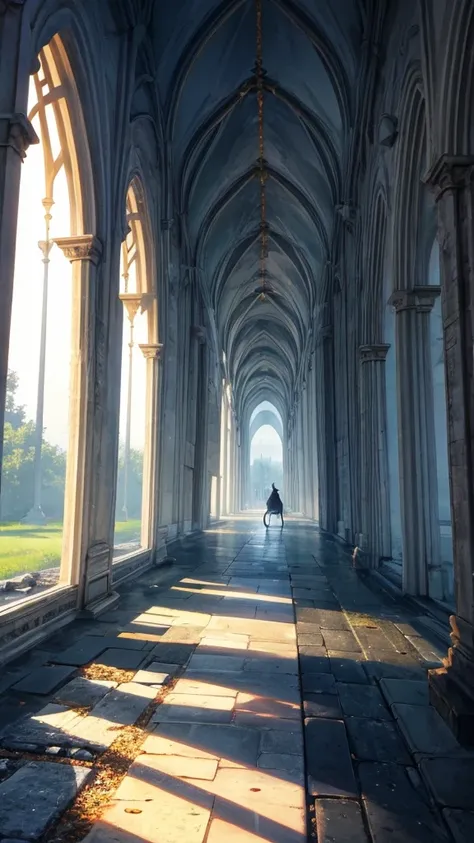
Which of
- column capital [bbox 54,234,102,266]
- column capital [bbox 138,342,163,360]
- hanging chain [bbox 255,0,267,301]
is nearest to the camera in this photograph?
column capital [bbox 54,234,102,266]

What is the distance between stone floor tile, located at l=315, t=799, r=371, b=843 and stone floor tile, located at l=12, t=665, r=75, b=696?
1760mm

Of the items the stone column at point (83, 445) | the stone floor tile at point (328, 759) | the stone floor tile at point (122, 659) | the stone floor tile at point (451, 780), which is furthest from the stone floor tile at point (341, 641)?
the stone column at point (83, 445)

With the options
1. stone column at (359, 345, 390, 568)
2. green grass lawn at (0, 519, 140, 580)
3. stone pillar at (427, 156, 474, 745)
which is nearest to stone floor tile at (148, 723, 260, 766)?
stone pillar at (427, 156, 474, 745)

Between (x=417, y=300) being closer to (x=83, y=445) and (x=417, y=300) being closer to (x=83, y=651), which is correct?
(x=83, y=445)

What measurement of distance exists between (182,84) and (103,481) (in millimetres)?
7628

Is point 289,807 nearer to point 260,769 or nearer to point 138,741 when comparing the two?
point 260,769

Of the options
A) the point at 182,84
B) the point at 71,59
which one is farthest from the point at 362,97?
the point at 71,59

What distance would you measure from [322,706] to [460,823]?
1.06m

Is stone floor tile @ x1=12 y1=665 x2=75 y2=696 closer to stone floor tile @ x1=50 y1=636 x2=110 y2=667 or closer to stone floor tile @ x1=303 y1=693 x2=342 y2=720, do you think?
stone floor tile @ x1=50 y1=636 x2=110 y2=667

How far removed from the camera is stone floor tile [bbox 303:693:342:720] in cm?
274

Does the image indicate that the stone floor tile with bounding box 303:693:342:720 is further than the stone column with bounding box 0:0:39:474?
No

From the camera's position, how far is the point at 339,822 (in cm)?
183

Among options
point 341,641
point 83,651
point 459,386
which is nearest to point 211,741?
point 83,651

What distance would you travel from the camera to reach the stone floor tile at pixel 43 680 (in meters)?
3.00
